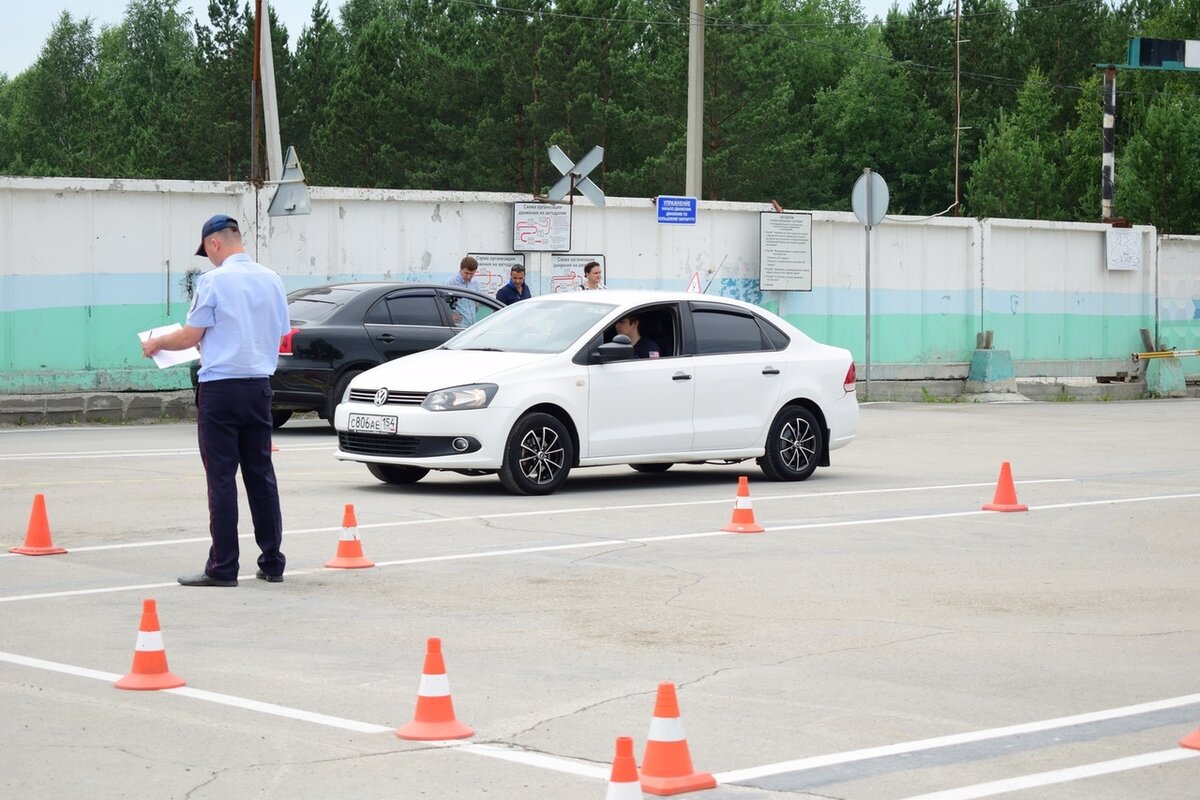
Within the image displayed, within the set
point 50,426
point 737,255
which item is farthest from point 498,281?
point 50,426

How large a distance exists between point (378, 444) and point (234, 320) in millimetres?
4315

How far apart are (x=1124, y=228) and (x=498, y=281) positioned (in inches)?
507

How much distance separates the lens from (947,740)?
6180 mm

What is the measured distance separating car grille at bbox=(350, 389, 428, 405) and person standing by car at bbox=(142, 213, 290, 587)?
394 cm

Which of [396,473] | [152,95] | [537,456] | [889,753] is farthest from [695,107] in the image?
[152,95]

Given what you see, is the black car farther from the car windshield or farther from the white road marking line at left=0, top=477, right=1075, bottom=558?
the white road marking line at left=0, top=477, right=1075, bottom=558

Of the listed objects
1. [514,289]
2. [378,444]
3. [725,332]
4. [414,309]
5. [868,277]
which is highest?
[868,277]

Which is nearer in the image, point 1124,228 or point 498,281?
point 498,281

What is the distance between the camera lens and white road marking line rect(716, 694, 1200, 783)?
5.73 metres

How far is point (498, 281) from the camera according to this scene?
24.6 metres

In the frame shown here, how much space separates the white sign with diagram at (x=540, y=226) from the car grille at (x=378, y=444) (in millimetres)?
10812

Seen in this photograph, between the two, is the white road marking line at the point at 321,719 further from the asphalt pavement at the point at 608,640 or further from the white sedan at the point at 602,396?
the white sedan at the point at 602,396

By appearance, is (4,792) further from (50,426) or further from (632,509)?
(50,426)

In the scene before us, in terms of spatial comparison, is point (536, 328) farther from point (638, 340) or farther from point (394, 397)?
point (394, 397)
